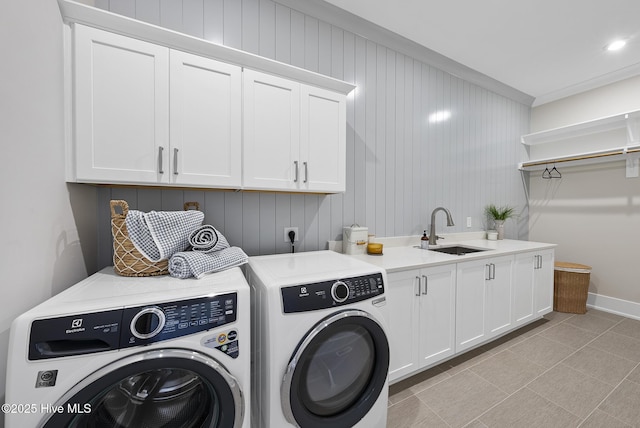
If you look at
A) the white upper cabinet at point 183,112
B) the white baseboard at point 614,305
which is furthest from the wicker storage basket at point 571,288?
the white upper cabinet at point 183,112

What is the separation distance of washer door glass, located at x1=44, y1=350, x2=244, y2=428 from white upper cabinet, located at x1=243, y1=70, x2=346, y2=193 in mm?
911

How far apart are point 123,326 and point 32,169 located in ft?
2.20

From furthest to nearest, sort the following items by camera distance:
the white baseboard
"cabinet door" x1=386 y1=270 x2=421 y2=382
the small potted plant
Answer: the small potted plant < the white baseboard < "cabinet door" x1=386 y1=270 x2=421 y2=382

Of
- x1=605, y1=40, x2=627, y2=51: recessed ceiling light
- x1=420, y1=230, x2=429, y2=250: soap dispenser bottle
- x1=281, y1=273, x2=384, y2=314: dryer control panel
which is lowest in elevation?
x1=281, y1=273, x2=384, y2=314: dryer control panel

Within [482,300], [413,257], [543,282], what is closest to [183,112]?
[413,257]

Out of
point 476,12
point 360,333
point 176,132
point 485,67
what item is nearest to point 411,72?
point 476,12

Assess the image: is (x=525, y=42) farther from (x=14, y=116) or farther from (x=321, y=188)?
(x=14, y=116)

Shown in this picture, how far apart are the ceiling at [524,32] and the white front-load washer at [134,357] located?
7.50 feet

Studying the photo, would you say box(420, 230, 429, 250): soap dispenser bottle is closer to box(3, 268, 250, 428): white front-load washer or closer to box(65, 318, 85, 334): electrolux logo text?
box(3, 268, 250, 428): white front-load washer

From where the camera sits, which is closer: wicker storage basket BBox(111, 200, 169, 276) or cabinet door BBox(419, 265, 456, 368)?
wicker storage basket BBox(111, 200, 169, 276)

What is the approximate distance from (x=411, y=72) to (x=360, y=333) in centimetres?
240

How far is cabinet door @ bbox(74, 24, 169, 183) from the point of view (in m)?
1.11

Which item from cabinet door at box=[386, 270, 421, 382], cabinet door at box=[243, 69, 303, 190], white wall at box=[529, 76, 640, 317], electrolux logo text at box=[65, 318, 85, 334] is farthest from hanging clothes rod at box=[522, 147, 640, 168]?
electrolux logo text at box=[65, 318, 85, 334]

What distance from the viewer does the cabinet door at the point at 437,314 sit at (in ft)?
5.63
